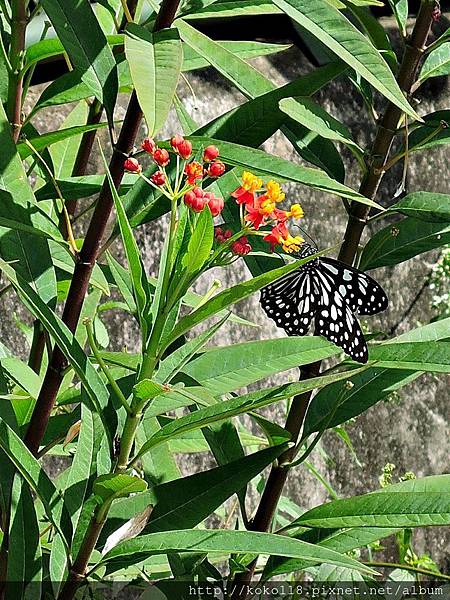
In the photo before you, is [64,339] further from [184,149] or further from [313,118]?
[313,118]

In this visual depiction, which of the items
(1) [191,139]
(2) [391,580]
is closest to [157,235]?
(2) [391,580]

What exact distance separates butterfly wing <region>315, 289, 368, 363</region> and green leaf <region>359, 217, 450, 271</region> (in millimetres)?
44

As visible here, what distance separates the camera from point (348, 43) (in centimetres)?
61

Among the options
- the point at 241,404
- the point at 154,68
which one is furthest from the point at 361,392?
the point at 154,68

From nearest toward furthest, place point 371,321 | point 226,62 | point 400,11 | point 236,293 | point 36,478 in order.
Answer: point 236,293 → point 36,478 → point 226,62 → point 400,11 → point 371,321

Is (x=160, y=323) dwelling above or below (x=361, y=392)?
above

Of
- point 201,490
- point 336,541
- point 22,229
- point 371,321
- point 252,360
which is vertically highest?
point 22,229

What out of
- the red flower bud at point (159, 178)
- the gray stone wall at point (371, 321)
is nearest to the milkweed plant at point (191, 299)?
the red flower bud at point (159, 178)

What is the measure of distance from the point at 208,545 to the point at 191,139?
32 cm

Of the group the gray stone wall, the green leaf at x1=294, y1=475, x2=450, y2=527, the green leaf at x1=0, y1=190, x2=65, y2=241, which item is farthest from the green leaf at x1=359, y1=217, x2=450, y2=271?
the gray stone wall

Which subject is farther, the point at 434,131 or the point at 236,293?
the point at 434,131

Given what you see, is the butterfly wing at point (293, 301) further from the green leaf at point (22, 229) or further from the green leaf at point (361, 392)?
the green leaf at point (22, 229)

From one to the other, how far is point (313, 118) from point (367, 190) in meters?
0.10

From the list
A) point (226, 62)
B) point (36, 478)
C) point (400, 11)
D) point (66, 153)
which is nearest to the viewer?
point (36, 478)
